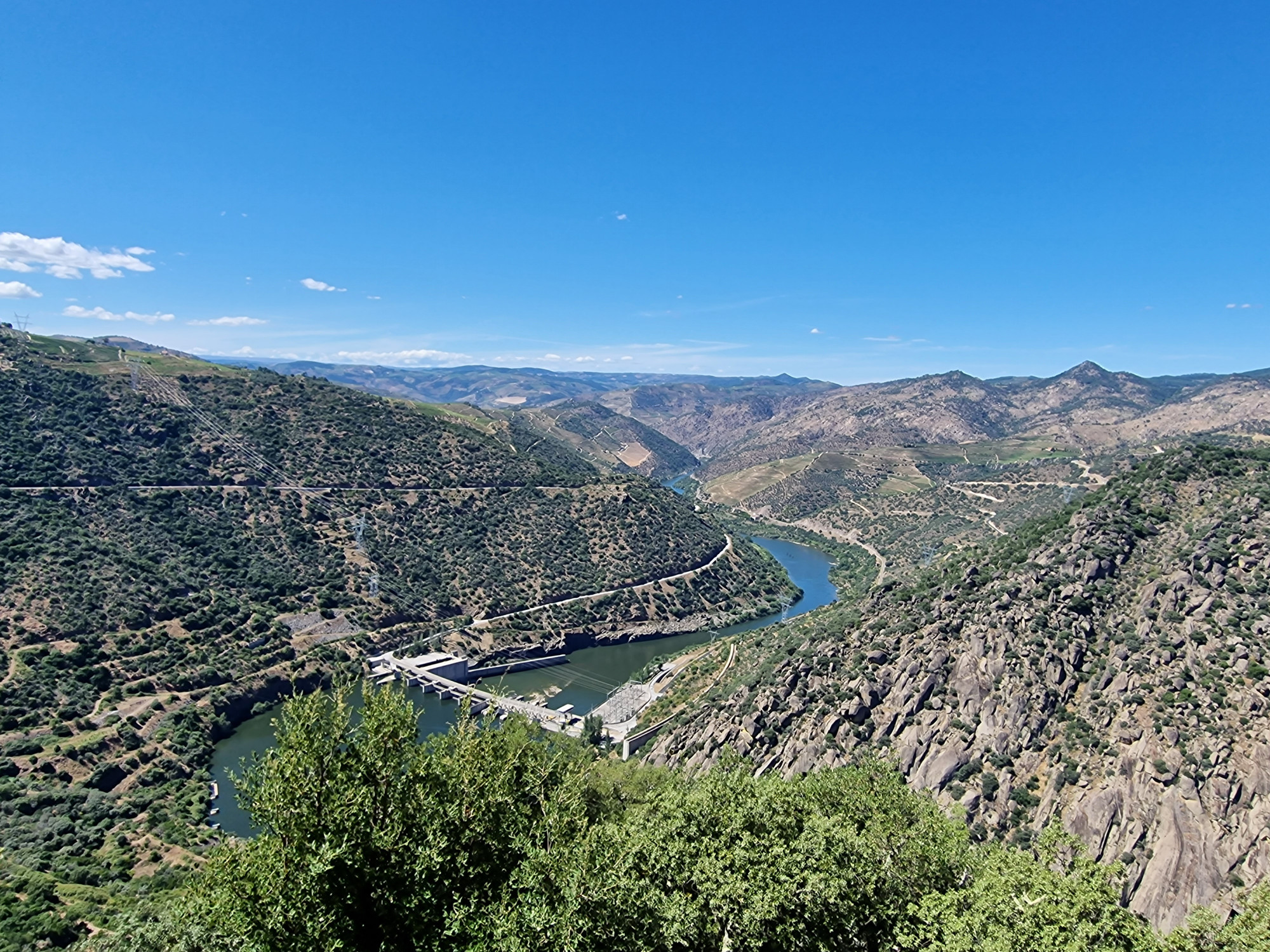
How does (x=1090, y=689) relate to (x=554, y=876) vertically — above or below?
below

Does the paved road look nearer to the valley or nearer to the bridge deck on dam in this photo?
the valley

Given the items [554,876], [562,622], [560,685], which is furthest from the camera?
[562,622]

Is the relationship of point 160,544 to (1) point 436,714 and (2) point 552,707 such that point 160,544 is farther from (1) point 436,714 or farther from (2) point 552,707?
(2) point 552,707

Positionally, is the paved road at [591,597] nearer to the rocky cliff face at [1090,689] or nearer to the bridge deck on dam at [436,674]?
the bridge deck on dam at [436,674]

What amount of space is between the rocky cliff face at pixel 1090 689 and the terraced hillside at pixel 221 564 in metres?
40.0

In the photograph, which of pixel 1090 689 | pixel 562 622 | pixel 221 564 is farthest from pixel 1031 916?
pixel 221 564

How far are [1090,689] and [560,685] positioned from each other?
5698 centimetres

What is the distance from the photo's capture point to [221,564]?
81312mm

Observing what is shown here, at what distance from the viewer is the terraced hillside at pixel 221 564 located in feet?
168

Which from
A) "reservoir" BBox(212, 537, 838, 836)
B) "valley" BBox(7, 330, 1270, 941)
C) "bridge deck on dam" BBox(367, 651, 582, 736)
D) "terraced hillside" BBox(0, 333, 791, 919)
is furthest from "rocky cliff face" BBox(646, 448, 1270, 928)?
"terraced hillside" BBox(0, 333, 791, 919)

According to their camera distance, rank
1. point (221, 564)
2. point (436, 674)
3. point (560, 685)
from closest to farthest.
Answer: point (436, 674) < point (221, 564) < point (560, 685)

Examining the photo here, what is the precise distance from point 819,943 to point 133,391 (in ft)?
400

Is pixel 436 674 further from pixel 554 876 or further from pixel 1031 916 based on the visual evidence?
pixel 1031 916

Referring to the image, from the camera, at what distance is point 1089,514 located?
56219 millimetres
